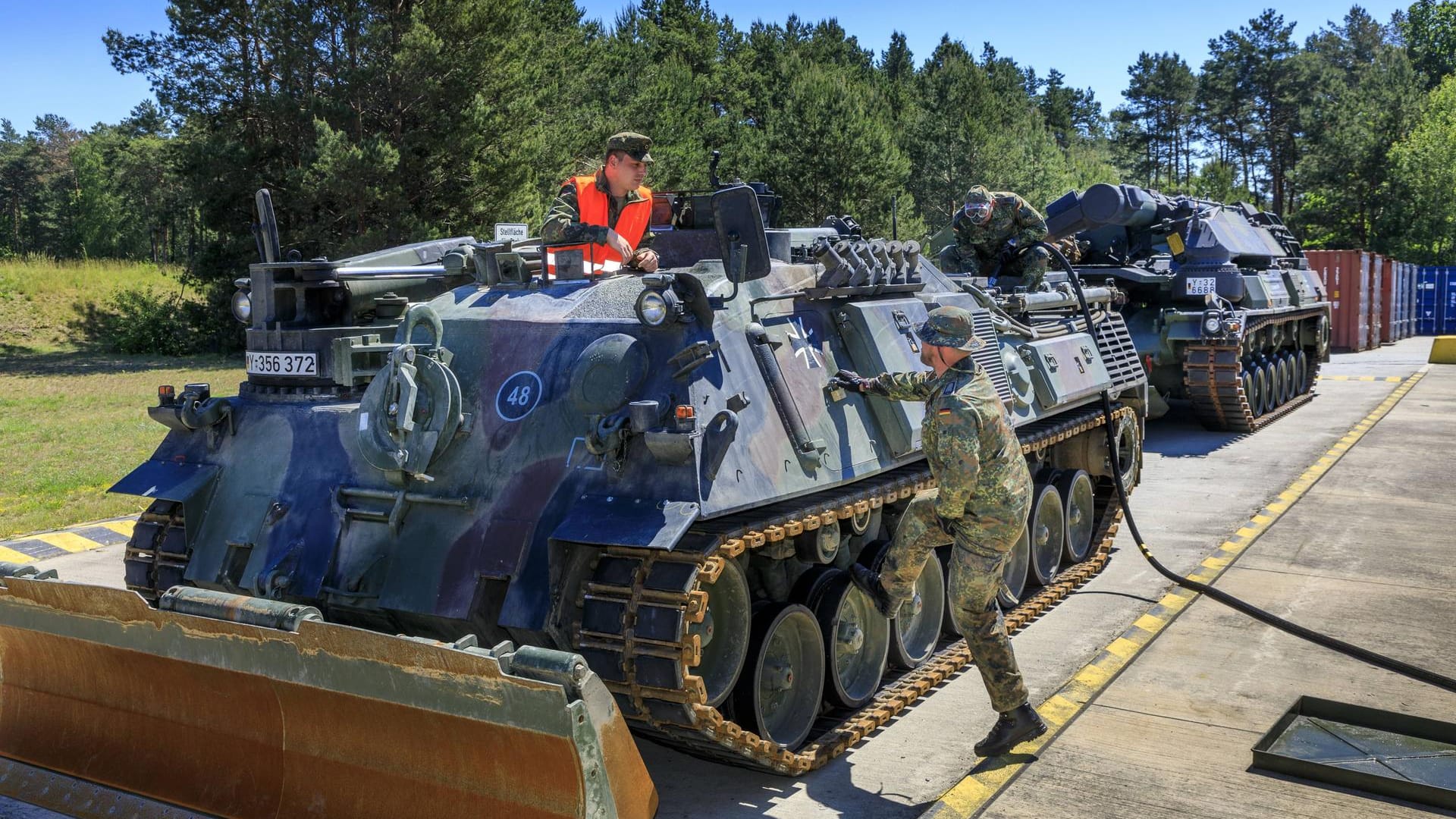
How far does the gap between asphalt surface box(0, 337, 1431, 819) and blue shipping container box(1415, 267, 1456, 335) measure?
2061cm

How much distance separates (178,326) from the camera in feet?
97.2

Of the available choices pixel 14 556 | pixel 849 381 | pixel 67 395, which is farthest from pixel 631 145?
pixel 67 395

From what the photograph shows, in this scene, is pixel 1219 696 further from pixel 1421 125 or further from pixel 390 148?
pixel 1421 125

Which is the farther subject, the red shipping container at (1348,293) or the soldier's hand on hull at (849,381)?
the red shipping container at (1348,293)

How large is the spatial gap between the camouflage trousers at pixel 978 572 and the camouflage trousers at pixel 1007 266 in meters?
4.84

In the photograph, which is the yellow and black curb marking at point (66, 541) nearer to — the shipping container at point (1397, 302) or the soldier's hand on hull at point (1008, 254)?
the soldier's hand on hull at point (1008, 254)

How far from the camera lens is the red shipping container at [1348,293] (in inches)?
1123

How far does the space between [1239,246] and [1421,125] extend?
41933mm

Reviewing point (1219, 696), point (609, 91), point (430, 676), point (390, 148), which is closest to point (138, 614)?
point (430, 676)

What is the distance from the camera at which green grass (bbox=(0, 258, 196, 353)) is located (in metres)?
29.3

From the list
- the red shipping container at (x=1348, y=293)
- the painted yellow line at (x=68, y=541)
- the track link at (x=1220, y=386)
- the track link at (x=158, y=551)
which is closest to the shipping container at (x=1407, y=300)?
the red shipping container at (x=1348, y=293)

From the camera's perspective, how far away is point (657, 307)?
5.75m

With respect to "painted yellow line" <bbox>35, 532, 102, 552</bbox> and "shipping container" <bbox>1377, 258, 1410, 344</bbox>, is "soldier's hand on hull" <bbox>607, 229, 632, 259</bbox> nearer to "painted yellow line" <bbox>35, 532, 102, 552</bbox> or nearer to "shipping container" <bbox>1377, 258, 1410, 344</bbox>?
"painted yellow line" <bbox>35, 532, 102, 552</bbox>

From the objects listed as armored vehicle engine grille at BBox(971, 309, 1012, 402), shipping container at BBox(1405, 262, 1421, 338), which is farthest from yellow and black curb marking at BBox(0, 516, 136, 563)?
shipping container at BBox(1405, 262, 1421, 338)
